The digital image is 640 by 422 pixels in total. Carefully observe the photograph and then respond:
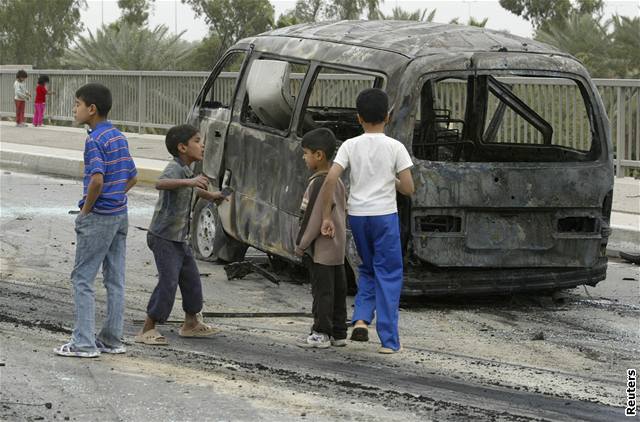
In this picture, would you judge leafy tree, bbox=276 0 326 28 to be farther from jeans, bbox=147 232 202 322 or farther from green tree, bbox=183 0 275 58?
jeans, bbox=147 232 202 322

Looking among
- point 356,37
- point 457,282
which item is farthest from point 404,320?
point 356,37

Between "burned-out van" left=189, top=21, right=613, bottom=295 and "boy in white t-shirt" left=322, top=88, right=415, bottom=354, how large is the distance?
118 cm

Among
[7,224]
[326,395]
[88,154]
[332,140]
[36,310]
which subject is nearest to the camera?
[326,395]

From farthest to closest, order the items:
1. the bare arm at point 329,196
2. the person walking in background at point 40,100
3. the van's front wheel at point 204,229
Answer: the person walking in background at point 40,100, the van's front wheel at point 204,229, the bare arm at point 329,196

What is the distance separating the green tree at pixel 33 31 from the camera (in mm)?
59062

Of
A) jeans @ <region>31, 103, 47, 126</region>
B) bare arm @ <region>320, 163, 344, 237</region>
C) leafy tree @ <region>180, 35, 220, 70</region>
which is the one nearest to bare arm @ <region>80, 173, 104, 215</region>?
bare arm @ <region>320, 163, 344, 237</region>

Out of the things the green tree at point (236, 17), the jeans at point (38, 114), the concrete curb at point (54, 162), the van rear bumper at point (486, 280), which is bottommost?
the concrete curb at point (54, 162)

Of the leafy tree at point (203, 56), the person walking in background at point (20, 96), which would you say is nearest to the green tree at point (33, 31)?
the leafy tree at point (203, 56)

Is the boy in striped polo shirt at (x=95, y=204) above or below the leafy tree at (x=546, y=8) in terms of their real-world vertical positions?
→ below

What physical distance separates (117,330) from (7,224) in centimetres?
644

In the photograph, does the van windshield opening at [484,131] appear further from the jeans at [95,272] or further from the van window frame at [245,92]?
the jeans at [95,272]

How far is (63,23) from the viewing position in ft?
200

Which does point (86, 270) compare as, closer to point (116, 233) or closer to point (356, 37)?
point (116, 233)

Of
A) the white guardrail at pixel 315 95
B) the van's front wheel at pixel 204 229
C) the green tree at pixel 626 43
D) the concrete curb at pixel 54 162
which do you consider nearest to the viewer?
the van's front wheel at pixel 204 229
